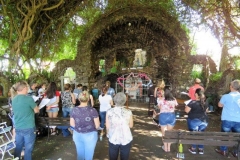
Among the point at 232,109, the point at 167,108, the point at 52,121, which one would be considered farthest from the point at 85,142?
the point at 232,109

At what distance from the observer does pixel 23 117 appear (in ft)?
11.4

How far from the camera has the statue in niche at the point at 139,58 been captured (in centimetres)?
1366

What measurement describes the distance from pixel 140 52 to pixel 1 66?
8.41 metres

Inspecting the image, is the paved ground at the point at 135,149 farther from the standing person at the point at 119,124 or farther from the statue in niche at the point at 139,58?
the statue in niche at the point at 139,58

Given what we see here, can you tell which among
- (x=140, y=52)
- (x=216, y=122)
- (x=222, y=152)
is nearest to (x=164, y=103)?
(x=222, y=152)

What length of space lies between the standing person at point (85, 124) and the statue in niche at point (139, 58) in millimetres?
10672

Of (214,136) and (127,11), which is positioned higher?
(127,11)

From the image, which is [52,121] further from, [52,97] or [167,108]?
[167,108]

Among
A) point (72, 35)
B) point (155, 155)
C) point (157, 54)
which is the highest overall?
point (72, 35)

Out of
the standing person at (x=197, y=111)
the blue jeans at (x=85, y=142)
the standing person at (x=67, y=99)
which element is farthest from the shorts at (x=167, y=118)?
the standing person at (x=67, y=99)

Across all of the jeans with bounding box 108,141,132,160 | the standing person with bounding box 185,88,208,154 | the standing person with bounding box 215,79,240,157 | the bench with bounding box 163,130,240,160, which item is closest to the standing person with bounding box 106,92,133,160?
the jeans with bounding box 108,141,132,160

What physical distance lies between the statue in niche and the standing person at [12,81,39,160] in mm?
10598

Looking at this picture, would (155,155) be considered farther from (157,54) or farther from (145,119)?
(157,54)

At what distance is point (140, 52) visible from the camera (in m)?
13.8
